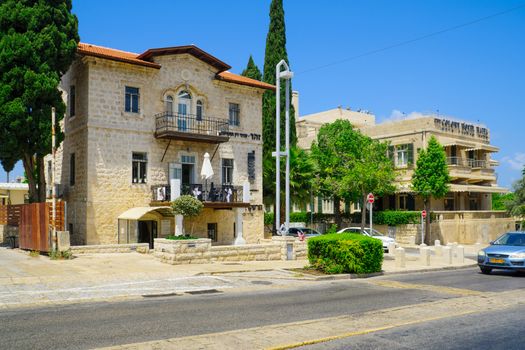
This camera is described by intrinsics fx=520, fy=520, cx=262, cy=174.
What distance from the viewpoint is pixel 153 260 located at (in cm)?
2095

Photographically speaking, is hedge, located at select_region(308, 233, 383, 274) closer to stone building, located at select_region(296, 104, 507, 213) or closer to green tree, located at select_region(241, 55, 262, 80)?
stone building, located at select_region(296, 104, 507, 213)

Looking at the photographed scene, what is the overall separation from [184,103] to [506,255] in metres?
19.7

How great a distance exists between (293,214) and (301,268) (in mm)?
29302

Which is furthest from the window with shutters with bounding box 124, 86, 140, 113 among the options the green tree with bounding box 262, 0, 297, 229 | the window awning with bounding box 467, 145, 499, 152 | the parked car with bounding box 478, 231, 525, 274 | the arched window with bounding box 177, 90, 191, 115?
the window awning with bounding box 467, 145, 499, 152

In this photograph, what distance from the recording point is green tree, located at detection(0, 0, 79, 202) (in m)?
24.4

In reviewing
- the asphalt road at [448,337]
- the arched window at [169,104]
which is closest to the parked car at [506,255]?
the asphalt road at [448,337]

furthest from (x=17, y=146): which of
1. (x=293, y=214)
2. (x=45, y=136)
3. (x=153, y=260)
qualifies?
(x=293, y=214)

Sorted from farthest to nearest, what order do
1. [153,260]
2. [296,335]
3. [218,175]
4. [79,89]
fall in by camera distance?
[218,175] < [79,89] < [153,260] < [296,335]

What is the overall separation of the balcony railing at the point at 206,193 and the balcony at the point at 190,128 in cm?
277

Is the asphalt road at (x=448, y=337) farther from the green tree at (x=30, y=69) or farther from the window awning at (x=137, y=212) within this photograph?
the green tree at (x=30, y=69)

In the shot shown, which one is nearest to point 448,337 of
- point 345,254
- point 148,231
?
point 345,254

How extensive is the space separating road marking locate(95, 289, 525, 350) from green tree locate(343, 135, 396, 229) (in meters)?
26.3

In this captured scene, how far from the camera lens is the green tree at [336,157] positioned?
40.9m

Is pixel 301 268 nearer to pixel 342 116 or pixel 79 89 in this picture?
pixel 79 89
